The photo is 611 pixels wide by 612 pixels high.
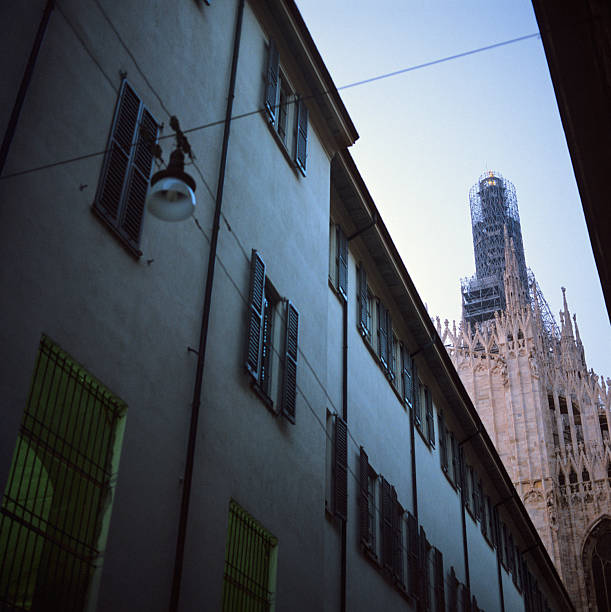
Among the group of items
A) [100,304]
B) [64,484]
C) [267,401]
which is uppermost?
[267,401]

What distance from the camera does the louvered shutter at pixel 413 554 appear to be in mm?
18462

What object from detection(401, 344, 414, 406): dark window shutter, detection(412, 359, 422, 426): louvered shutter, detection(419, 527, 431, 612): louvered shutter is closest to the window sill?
detection(401, 344, 414, 406): dark window shutter

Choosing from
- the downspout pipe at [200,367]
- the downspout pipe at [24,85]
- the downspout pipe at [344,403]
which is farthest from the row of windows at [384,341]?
the downspout pipe at [24,85]

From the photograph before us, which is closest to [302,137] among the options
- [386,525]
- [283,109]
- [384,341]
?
[283,109]

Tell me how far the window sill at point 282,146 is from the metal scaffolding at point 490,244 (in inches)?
2907

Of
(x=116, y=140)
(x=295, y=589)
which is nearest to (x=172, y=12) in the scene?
(x=116, y=140)

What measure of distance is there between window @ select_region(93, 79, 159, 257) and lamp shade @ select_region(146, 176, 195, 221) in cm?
203

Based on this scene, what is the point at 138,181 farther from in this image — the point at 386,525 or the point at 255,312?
the point at 386,525

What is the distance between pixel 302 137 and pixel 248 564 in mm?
7248

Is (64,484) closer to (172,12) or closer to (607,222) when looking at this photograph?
(172,12)

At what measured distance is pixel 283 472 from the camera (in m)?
12.1

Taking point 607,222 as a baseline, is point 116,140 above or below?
below

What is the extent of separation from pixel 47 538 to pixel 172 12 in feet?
21.3

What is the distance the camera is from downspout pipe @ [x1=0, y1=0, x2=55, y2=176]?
7.59 metres
